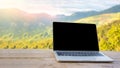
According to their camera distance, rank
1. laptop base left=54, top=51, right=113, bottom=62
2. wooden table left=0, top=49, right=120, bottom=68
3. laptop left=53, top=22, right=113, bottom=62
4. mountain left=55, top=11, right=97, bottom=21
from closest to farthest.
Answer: wooden table left=0, top=49, right=120, bottom=68 → laptop base left=54, top=51, right=113, bottom=62 → laptop left=53, top=22, right=113, bottom=62 → mountain left=55, top=11, right=97, bottom=21

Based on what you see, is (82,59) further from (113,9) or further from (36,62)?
(113,9)

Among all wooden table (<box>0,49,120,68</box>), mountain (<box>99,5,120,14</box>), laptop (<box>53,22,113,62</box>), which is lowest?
wooden table (<box>0,49,120,68</box>)

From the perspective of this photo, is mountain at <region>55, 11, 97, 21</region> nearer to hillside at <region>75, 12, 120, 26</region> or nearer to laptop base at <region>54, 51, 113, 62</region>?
hillside at <region>75, 12, 120, 26</region>

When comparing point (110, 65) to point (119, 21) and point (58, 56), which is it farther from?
point (119, 21)

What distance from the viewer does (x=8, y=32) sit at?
2.25 m

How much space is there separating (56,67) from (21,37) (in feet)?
4.16

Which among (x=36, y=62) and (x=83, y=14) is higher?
(x=83, y=14)

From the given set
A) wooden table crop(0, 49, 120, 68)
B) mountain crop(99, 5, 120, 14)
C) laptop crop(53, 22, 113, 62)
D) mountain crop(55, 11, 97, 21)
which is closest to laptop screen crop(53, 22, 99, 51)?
laptop crop(53, 22, 113, 62)

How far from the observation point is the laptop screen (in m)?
1.44

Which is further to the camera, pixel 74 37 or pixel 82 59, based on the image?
pixel 74 37

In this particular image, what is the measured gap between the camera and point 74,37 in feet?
4.81

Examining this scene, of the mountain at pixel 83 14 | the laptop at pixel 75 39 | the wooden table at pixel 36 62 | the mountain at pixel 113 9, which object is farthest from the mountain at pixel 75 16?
the wooden table at pixel 36 62

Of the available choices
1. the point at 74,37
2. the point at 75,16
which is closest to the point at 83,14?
the point at 75,16

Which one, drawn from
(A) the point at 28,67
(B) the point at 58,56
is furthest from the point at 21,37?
(A) the point at 28,67
